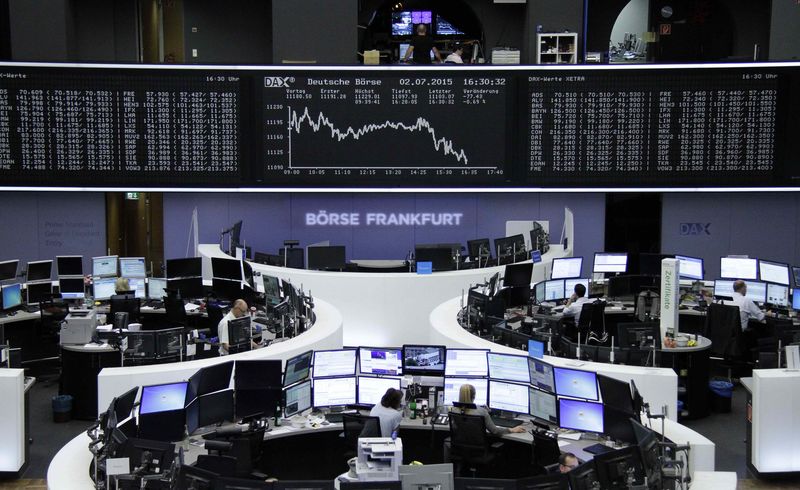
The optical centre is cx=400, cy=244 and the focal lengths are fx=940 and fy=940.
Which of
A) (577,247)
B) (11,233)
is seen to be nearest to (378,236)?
(577,247)

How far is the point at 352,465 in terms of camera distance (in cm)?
657

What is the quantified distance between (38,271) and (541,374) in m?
7.57

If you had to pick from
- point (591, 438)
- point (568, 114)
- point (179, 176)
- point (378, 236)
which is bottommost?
point (591, 438)

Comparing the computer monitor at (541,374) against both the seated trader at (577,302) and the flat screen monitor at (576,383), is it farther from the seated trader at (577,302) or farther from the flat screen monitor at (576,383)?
the seated trader at (577,302)

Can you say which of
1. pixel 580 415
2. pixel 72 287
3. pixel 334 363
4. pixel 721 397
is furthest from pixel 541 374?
pixel 72 287

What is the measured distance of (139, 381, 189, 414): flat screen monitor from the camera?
6965 millimetres

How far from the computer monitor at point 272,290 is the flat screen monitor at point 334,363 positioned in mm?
2862

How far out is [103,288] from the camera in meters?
12.4

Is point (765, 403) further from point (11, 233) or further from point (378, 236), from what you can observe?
point (11, 233)

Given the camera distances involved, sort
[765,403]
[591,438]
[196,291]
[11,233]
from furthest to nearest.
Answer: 1. [11,233]
2. [196,291]
3. [765,403]
4. [591,438]

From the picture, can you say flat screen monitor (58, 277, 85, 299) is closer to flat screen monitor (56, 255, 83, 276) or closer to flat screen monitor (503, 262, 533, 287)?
flat screen monitor (56, 255, 83, 276)

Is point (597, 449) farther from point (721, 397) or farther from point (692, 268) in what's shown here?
point (692, 268)

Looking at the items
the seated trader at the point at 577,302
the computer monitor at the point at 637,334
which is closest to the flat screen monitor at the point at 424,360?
the computer monitor at the point at 637,334

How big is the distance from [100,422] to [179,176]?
6066 mm
